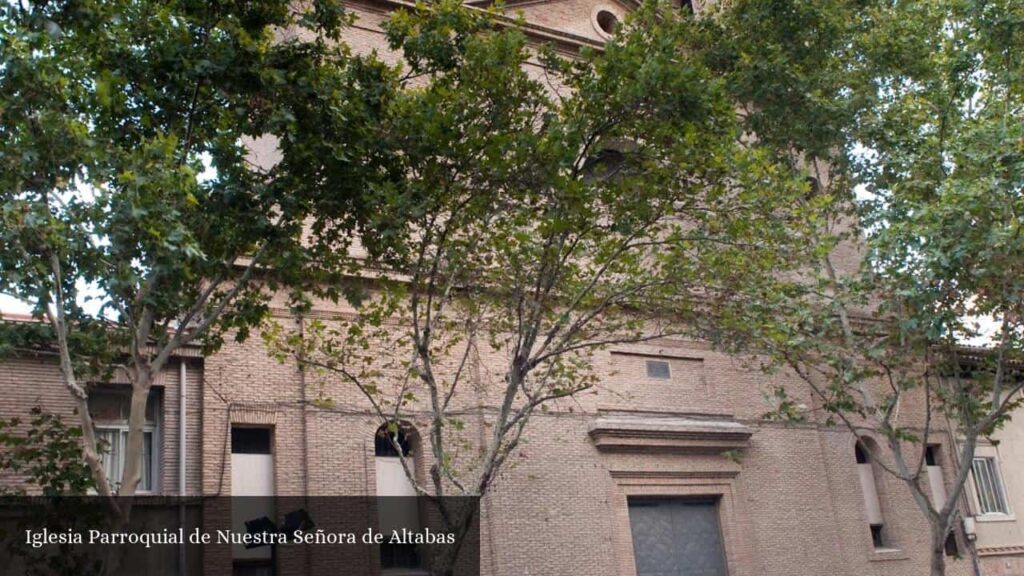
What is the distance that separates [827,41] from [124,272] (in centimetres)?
1305

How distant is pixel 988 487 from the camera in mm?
22094

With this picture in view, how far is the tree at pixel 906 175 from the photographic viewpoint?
14.1m

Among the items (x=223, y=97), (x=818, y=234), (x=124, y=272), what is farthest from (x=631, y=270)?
(x=124, y=272)

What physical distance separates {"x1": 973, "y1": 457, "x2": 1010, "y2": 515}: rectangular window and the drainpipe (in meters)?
16.6

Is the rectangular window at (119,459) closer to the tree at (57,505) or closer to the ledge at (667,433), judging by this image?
the tree at (57,505)

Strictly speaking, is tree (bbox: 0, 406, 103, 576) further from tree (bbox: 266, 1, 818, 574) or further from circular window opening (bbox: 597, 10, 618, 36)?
circular window opening (bbox: 597, 10, 618, 36)

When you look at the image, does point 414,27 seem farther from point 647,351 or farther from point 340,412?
point 647,351

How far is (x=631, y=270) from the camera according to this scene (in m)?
13.3

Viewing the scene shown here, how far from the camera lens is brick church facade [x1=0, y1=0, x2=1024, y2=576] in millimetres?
14109

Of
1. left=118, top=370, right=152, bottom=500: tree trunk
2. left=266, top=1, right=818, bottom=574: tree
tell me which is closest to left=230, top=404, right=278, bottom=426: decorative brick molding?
left=266, top=1, right=818, bottom=574: tree

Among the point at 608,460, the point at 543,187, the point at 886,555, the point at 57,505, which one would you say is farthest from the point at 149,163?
the point at 886,555

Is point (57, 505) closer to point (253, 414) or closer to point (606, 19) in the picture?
point (253, 414)

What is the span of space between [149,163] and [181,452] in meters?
5.54

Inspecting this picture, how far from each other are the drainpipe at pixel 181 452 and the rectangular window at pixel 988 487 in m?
16.6
